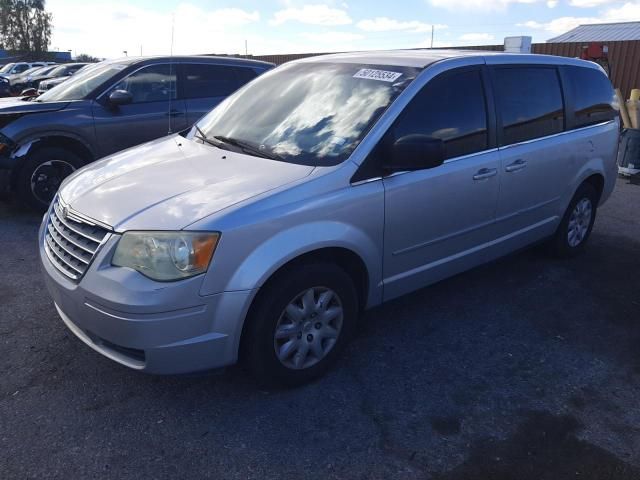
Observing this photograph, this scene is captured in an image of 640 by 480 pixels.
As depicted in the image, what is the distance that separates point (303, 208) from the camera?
9.29 ft

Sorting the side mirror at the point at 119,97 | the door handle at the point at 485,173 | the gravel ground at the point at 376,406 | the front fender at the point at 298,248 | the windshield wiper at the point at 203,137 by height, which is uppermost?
→ the side mirror at the point at 119,97

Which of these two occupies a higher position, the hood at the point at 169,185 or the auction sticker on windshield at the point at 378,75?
the auction sticker on windshield at the point at 378,75

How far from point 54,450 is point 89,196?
1.30 metres

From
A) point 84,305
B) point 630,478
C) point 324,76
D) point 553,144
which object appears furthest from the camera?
point 553,144

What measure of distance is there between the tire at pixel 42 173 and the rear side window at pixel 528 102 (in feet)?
15.4

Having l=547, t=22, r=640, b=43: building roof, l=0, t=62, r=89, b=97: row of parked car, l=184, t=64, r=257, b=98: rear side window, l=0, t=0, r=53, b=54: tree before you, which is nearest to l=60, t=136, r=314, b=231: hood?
l=184, t=64, r=257, b=98: rear side window

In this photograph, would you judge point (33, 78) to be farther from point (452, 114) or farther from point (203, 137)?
point (452, 114)

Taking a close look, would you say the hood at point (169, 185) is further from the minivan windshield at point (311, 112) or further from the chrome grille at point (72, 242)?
the minivan windshield at point (311, 112)

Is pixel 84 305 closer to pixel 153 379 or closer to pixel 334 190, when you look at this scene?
pixel 153 379

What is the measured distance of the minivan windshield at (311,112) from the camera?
3221 mm

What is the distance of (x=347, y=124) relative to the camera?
10.8 feet

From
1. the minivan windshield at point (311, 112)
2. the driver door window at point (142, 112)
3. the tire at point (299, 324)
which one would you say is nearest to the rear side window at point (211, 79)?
the driver door window at point (142, 112)

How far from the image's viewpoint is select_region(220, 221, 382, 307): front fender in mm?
2643

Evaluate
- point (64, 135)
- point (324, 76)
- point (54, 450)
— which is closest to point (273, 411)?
point (54, 450)
